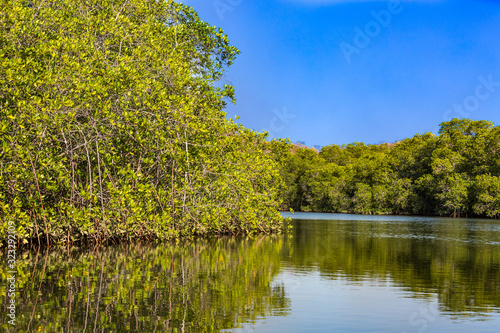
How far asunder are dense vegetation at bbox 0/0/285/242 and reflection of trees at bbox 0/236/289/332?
1562 mm

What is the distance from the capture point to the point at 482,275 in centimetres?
1085

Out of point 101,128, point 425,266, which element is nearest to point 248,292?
point 425,266

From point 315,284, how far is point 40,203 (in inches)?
299

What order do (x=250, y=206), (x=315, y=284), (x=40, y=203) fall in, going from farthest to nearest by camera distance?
(x=250, y=206), (x=40, y=203), (x=315, y=284)

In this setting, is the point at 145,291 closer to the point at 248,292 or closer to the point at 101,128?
the point at 248,292

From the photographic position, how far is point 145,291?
7.95 meters

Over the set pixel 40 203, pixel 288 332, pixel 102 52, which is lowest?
pixel 288 332

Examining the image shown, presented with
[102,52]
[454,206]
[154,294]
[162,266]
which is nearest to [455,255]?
[162,266]

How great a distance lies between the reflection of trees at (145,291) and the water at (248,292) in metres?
0.01

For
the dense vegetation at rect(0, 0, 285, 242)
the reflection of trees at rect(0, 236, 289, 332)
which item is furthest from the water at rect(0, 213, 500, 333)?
the dense vegetation at rect(0, 0, 285, 242)

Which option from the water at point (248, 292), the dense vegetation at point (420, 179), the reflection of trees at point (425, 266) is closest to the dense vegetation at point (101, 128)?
the water at point (248, 292)

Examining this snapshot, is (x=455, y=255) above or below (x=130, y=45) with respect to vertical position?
below

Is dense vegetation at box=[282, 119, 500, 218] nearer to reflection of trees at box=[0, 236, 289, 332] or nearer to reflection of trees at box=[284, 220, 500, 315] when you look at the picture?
reflection of trees at box=[284, 220, 500, 315]

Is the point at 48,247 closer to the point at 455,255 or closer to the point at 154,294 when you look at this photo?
the point at 154,294
